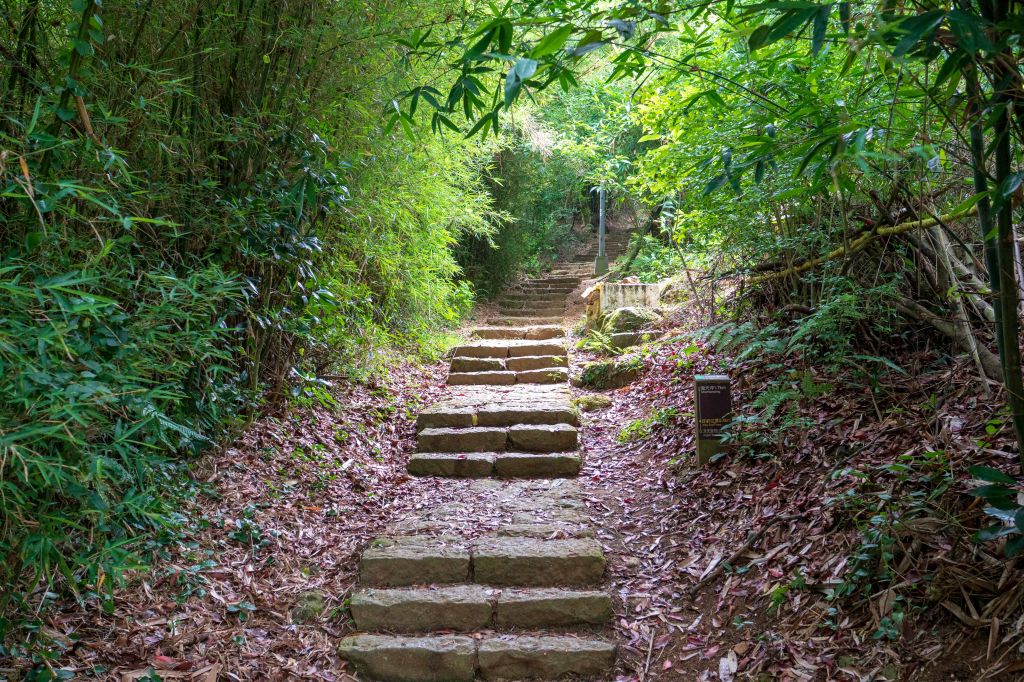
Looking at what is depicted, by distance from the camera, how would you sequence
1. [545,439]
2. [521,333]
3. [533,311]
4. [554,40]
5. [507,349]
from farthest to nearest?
[533,311]
[521,333]
[507,349]
[545,439]
[554,40]

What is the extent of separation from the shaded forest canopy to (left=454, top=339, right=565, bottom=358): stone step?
1424mm

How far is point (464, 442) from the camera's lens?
4.63 metres

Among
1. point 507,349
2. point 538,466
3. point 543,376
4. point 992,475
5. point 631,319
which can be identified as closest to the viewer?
point 992,475

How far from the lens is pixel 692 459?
3725mm

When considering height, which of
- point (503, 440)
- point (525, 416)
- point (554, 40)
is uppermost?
point (554, 40)

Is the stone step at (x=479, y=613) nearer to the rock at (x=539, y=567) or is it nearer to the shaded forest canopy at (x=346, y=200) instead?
the rock at (x=539, y=567)

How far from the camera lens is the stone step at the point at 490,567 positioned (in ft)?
9.73

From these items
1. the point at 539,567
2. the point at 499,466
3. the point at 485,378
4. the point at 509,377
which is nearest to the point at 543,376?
the point at 509,377

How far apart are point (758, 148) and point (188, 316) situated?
199cm

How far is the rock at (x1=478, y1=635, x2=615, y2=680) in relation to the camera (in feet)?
8.21

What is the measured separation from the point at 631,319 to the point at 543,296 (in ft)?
13.7

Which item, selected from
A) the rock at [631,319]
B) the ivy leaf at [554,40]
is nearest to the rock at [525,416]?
the rock at [631,319]

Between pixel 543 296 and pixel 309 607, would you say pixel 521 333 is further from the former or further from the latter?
pixel 309 607

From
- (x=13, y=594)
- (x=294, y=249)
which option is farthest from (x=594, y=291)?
(x=13, y=594)
